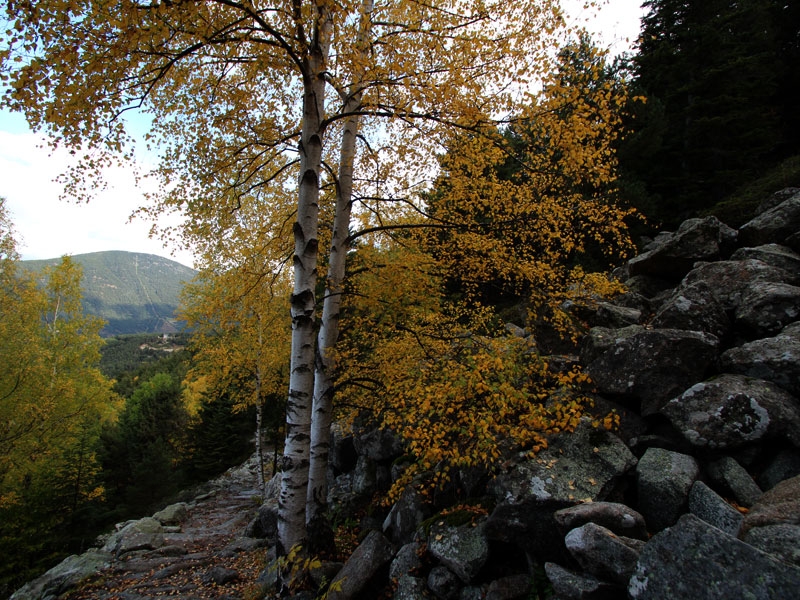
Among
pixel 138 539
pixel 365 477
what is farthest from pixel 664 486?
pixel 138 539

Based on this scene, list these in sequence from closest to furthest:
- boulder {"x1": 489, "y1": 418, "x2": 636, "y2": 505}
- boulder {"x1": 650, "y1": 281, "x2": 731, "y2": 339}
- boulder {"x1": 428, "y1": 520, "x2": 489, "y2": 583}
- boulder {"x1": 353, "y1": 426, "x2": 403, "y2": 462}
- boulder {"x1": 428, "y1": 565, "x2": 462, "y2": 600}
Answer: boulder {"x1": 489, "y1": 418, "x2": 636, "y2": 505} < boulder {"x1": 428, "y1": 520, "x2": 489, "y2": 583} < boulder {"x1": 428, "y1": 565, "x2": 462, "y2": 600} < boulder {"x1": 650, "y1": 281, "x2": 731, "y2": 339} < boulder {"x1": 353, "y1": 426, "x2": 403, "y2": 462}

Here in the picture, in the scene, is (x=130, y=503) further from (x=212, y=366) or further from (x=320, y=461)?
(x=320, y=461)

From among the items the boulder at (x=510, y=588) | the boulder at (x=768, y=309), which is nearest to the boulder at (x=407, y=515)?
the boulder at (x=510, y=588)

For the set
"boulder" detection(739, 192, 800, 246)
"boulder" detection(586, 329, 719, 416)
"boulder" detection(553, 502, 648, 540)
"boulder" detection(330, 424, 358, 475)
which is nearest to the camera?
"boulder" detection(553, 502, 648, 540)

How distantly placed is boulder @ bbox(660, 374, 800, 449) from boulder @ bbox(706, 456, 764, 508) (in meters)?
0.20

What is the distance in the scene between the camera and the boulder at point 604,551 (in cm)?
314

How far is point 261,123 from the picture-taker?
658 centimetres

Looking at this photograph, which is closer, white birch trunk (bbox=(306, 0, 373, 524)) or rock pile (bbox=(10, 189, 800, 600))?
rock pile (bbox=(10, 189, 800, 600))

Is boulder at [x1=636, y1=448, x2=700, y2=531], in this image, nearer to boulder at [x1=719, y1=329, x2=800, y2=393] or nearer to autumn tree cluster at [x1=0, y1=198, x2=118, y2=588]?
boulder at [x1=719, y1=329, x2=800, y2=393]

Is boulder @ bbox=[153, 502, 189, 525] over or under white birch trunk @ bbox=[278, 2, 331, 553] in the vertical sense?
under

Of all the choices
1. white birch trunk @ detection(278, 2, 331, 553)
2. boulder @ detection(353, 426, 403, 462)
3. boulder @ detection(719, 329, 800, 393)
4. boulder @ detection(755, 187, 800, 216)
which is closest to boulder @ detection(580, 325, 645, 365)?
boulder @ detection(719, 329, 800, 393)

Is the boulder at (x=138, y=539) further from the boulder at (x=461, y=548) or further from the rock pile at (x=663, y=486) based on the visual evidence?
the boulder at (x=461, y=548)

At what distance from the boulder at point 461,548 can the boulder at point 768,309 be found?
4943 mm

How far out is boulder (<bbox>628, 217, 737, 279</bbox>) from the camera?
8.02 metres
